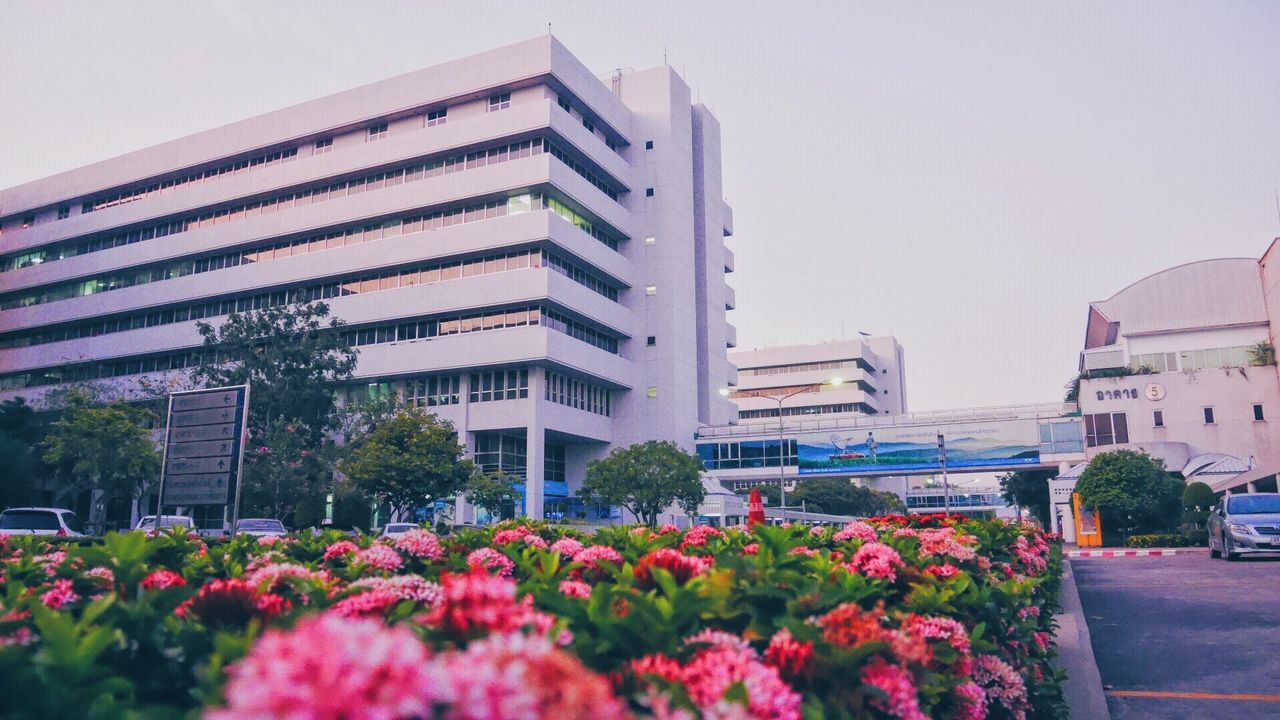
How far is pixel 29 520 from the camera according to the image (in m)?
20.1

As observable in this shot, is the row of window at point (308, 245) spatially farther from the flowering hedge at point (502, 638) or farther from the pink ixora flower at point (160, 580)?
the pink ixora flower at point (160, 580)

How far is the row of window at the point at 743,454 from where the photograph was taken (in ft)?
192

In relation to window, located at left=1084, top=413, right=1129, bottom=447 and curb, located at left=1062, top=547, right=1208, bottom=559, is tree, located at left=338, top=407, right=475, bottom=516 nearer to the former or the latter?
curb, located at left=1062, top=547, right=1208, bottom=559

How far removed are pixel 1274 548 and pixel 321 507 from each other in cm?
3484

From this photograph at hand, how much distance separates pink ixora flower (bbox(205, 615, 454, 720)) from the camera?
0.96 meters


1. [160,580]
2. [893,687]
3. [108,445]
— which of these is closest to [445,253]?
[108,445]

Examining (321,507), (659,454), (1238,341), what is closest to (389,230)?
(321,507)

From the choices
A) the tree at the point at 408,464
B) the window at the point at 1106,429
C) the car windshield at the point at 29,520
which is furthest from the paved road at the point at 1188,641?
the window at the point at 1106,429

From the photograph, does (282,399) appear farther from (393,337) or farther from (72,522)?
(393,337)

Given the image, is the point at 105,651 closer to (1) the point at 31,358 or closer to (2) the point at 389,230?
(2) the point at 389,230

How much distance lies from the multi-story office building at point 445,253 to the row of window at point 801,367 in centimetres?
4997

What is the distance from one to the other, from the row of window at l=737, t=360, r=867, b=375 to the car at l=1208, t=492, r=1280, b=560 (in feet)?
280

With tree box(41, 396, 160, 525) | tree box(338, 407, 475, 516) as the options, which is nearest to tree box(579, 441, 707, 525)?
tree box(338, 407, 475, 516)

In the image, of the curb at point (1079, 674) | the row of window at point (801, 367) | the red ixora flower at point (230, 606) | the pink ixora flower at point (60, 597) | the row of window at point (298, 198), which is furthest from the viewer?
the row of window at point (801, 367)
